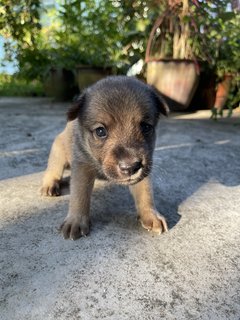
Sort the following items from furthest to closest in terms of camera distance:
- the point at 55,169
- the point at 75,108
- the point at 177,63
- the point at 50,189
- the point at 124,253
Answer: the point at 177,63, the point at 55,169, the point at 50,189, the point at 75,108, the point at 124,253

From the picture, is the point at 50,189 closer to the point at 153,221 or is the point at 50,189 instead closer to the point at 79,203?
the point at 79,203

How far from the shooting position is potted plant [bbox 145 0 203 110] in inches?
269

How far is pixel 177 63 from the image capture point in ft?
22.6

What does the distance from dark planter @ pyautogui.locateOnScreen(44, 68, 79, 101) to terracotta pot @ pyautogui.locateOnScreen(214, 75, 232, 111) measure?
3.56 m

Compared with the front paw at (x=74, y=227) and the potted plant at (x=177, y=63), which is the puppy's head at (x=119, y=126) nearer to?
the front paw at (x=74, y=227)

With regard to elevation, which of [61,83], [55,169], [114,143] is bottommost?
[61,83]

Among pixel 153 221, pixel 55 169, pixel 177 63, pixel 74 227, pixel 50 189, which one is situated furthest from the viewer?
pixel 177 63

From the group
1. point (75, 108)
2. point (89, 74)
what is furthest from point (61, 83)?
point (75, 108)

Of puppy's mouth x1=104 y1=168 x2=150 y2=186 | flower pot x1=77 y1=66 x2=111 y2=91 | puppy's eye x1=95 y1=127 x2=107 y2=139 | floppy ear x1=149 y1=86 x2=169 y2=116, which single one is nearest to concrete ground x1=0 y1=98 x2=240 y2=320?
puppy's mouth x1=104 y1=168 x2=150 y2=186

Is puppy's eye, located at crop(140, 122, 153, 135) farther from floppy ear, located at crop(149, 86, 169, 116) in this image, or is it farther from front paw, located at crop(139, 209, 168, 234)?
front paw, located at crop(139, 209, 168, 234)

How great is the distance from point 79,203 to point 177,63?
195 inches

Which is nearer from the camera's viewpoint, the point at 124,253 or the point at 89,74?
the point at 124,253

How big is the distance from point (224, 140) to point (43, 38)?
7267 millimetres

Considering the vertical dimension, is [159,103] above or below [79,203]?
above
